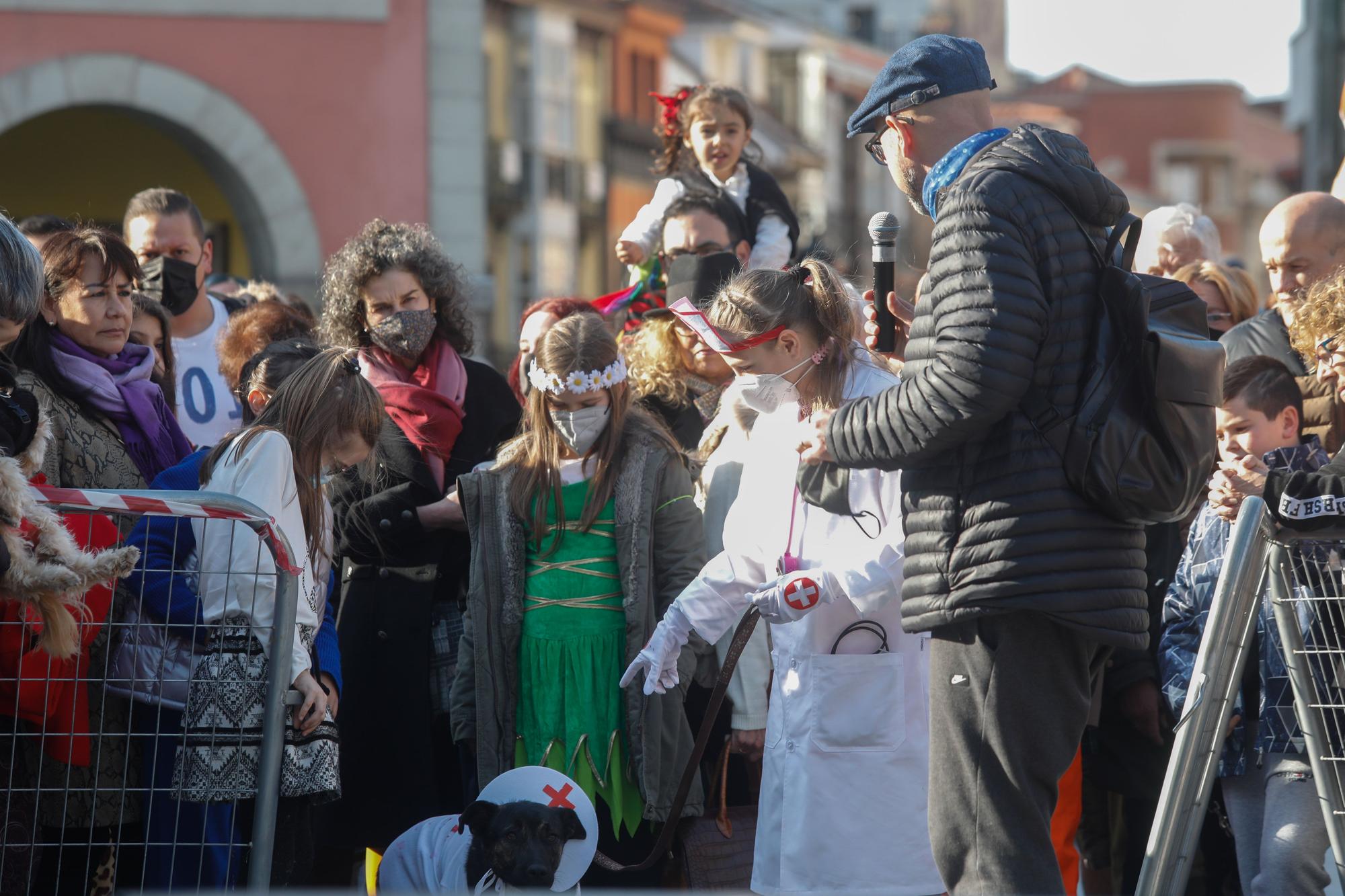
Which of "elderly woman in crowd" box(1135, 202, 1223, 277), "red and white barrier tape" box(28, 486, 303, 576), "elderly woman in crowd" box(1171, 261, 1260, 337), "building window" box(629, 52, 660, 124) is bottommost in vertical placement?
"red and white barrier tape" box(28, 486, 303, 576)

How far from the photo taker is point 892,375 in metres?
4.75

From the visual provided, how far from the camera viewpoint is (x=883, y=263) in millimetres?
4477

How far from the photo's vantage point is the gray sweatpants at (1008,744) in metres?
3.59

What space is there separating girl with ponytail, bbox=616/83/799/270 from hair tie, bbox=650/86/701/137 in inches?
3.1

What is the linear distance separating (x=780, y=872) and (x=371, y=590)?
5.88 ft

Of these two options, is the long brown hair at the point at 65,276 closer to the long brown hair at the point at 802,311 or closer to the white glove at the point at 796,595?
the long brown hair at the point at 802,311

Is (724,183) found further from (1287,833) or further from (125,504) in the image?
(125,504)

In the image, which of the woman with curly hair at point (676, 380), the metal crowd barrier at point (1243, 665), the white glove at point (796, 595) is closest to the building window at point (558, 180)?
the woman with curly hair at point (676, 380)

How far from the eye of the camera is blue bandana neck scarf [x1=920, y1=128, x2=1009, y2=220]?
12.4 ft

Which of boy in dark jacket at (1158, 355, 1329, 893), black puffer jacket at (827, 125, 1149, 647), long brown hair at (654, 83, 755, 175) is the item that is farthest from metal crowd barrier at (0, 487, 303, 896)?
long brown hair at (654, 83, 755, 175)

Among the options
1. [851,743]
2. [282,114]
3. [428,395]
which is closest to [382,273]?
[428,395]

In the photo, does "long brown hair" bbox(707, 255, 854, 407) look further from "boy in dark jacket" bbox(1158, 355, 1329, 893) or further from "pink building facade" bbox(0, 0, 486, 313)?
"pink building facade" bbox(0, 0, 486, 313)

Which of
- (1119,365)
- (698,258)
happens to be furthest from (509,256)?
(1119,365)

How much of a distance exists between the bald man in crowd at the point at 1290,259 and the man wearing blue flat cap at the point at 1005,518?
2.17 meters
